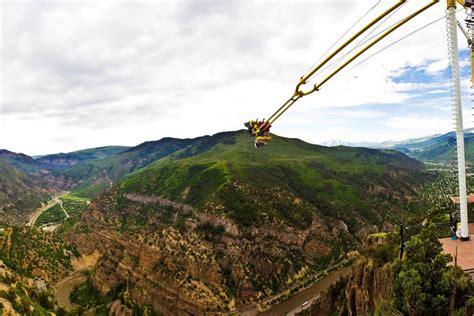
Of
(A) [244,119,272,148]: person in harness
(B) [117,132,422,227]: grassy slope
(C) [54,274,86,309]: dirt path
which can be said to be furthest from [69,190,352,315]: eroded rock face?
(A) [244,119,272,148]: person in harness

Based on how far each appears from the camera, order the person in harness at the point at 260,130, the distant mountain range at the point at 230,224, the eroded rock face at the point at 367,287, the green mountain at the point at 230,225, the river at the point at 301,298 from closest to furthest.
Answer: the person in harness at the point at 260,130, the eroded rock face at the point at 367,287, the green mountain at the point at 230,225, the distant mountain range at the point at 230,224, the river at the point at 301,298

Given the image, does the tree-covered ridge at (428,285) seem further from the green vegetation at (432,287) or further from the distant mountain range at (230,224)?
the distant mountain range at (230,224)

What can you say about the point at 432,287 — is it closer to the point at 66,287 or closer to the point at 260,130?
the point at 260,130

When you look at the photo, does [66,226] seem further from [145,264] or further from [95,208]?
[145,264]

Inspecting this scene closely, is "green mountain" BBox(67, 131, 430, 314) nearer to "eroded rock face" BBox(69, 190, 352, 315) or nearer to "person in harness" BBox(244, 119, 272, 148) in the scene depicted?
"eroded rock face" BBox(69, 190, 352, 315)

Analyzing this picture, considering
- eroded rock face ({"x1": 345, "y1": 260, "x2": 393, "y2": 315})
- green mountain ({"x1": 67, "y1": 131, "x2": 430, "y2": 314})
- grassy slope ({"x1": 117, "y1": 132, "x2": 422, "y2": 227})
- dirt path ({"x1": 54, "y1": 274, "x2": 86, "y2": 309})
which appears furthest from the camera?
grassy slope ({"x1": 117, "y1": 132, "x2": 422, "y2": 227})

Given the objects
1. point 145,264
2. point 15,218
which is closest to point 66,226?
point 15,218

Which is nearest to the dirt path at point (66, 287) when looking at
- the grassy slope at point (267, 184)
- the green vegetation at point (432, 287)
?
the grassy slope at point (267, 184)

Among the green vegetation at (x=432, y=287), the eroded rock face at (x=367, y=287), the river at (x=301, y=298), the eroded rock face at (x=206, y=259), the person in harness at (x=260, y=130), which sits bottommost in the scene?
the river at (x=301, y=298)
